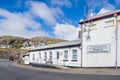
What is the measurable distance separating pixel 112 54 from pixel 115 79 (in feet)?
31.3

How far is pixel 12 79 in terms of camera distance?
16516mm

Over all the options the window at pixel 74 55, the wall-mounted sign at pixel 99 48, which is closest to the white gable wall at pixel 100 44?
the wall-mounted sign at pixel 99 48

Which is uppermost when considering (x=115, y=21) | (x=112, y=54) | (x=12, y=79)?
(x=115, y=21)

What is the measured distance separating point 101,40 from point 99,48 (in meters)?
1.02

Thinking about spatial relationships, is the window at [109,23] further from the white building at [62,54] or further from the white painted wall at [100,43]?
the white building at [62,54]

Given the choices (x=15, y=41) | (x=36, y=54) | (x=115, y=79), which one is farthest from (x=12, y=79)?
(x=15, y=41)

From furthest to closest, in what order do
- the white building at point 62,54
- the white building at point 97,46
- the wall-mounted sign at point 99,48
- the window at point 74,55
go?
1. the window at point 74,55
2. the white building at point 62,54
3. the wall-mounted sign at point 99,48
4. the white building at point 97,46

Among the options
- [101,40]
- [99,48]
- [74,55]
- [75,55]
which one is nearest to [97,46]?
[99,48]

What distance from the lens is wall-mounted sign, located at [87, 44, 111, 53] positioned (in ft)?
77.2

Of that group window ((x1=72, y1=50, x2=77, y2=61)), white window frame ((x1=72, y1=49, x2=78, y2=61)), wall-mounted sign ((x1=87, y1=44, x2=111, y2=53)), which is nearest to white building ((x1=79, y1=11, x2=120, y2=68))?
wall-mounted sign ((x1=87, y1=44, x2=111, y2=53))

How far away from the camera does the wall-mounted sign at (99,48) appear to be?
77.2 feet

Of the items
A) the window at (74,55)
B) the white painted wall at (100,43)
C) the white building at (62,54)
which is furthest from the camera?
the window at (74,55)

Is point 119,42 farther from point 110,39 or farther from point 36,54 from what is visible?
point 36,54

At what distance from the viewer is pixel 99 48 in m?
24.5
